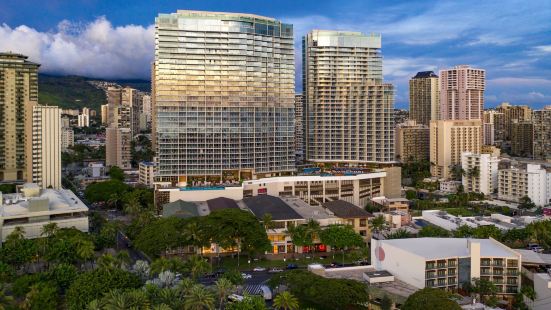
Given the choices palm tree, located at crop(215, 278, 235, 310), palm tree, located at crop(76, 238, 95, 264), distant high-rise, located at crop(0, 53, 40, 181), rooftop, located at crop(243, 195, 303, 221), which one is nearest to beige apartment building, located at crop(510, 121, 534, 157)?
rooftop, located at crop(243, 195, 303, 221)

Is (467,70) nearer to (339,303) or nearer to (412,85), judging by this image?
(412,85)

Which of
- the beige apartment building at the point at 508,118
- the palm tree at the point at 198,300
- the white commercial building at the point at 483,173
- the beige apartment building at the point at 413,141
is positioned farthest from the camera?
the beige apartment building at the point at 508,118

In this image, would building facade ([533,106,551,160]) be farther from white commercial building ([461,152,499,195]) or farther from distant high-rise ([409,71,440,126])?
white commercial building ([461,152,499,195])

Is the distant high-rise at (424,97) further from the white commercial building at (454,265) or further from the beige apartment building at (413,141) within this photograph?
the white commercial building at (454,265)

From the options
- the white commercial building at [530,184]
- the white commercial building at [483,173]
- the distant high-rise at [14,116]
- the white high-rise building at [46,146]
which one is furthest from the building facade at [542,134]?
the distant high-rise at [14,116]

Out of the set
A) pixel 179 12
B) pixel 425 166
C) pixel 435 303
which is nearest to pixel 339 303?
pixel 435 303

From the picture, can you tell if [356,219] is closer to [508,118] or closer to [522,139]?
[522,139]
